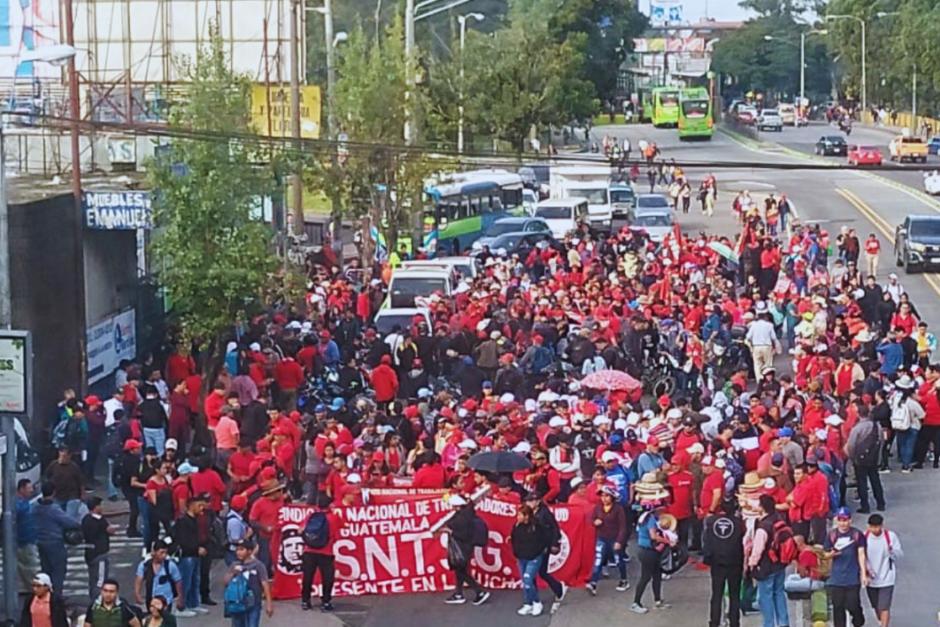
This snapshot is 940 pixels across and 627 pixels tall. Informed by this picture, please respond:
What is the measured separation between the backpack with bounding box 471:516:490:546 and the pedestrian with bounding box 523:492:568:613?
494mm

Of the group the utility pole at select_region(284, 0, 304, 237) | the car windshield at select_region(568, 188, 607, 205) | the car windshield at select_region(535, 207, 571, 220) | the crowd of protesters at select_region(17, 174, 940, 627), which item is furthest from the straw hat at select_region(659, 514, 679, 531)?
the car windshield at select_region(568, 188, 607, 205)

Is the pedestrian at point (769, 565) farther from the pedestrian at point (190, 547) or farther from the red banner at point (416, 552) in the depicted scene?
the pedestrian at point (190, 547)

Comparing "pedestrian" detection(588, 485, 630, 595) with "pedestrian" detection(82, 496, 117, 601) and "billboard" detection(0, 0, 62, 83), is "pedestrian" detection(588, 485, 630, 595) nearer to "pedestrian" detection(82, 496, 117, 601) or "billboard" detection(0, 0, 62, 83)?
"pedestrian" detection(82, 496, 117, 601)

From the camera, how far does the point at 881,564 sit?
16.0 metres

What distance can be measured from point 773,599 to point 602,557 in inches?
102

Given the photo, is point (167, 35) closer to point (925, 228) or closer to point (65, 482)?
point (925, 228)

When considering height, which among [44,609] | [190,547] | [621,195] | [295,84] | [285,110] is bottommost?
[190,547]

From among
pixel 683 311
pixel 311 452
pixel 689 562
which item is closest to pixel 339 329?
pixel 683 311

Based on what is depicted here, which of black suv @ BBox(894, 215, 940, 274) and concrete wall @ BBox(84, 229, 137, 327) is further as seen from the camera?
black suv @ BBox(894, 215, 940, 274)

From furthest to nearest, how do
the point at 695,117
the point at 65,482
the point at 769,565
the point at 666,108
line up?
the point at 666,108, the point at 695,117, the point at 65,482, the point at 769,565

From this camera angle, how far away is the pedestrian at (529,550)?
17.2 meters

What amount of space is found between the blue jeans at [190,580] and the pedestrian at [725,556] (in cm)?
489

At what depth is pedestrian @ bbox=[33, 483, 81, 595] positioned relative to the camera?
57.1 feet

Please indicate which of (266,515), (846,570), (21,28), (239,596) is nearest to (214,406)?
(266,515)
